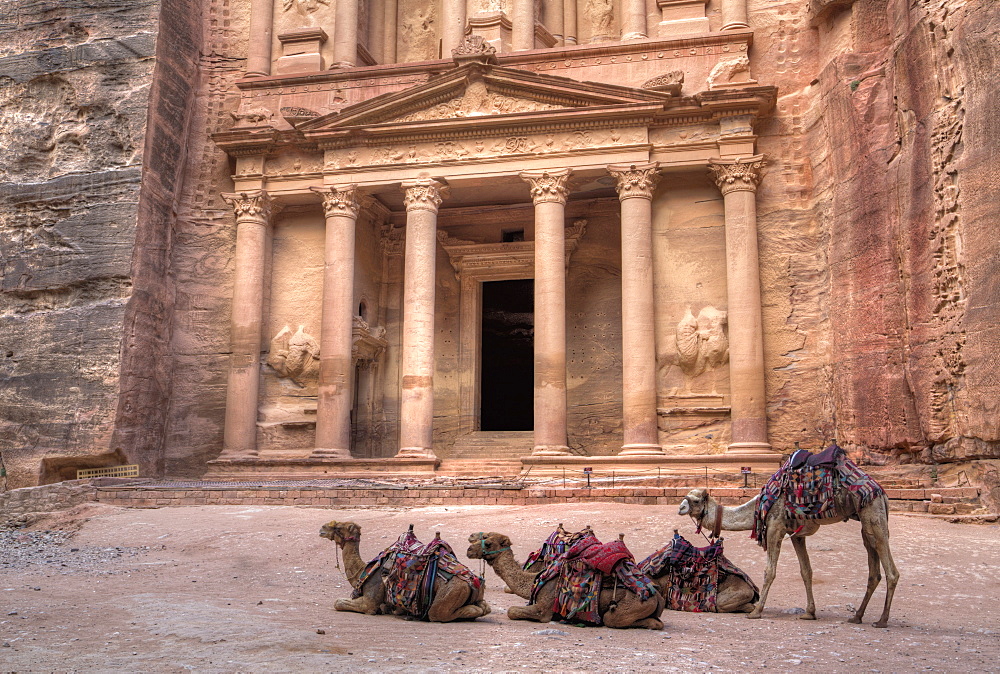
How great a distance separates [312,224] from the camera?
22656 mm

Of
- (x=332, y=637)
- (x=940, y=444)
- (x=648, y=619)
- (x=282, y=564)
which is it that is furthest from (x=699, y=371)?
(x=332, y=637)

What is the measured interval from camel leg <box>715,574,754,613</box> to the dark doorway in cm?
1471

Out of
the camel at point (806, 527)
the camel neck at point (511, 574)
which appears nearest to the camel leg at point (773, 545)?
the camel at point (806, 527)

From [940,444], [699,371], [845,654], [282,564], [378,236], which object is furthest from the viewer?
[378,236]

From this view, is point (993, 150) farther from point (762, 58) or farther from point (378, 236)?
point (378, 236)

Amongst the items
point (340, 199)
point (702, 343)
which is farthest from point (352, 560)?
point (340, 199)

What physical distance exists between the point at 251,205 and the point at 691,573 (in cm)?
1611

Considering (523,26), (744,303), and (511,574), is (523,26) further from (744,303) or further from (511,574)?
(511,574)

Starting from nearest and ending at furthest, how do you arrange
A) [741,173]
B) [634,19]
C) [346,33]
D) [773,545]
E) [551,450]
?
[773,545]
[551,450]
[741,173]
[634,19]
[346,33]

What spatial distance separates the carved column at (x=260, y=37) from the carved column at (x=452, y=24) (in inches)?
176

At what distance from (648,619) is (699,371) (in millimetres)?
12897

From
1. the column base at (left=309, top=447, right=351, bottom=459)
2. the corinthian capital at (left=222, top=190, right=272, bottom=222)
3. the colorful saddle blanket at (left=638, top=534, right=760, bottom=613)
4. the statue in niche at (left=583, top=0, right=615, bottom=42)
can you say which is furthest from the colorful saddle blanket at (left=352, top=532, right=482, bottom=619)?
the statue in niche at (left=583, top=0, right=615, bottom=42)

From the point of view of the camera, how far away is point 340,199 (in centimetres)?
2131

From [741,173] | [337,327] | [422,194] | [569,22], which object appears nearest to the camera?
[741,173]
